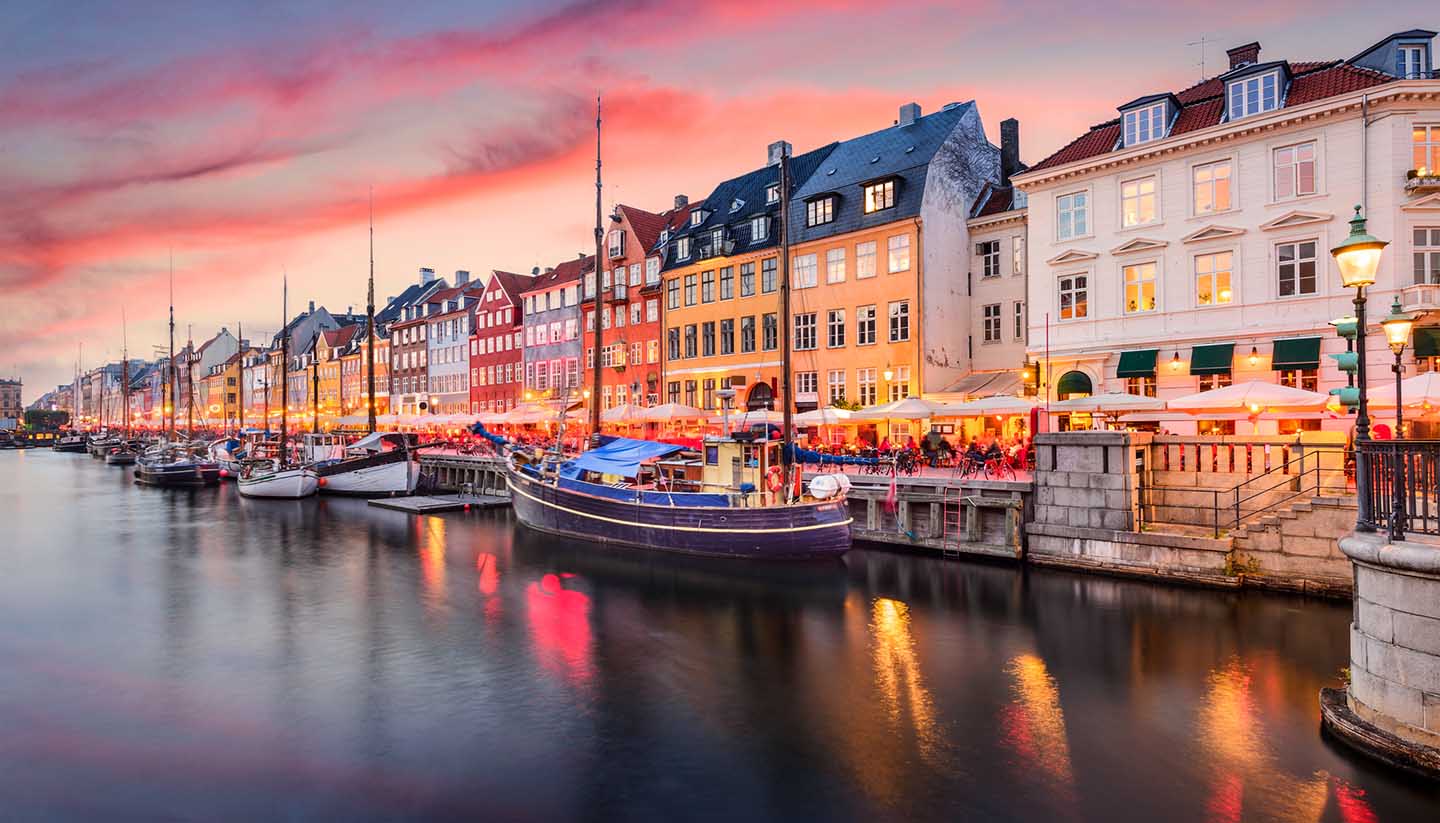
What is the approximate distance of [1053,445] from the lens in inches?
845

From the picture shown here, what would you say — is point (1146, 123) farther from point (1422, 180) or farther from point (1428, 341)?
point (1428, 341)

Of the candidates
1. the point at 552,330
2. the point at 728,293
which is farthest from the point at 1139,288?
the point at 552,330

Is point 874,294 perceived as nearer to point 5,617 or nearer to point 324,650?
point 324,650

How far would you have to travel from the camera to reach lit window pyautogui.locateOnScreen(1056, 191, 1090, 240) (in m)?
31.2

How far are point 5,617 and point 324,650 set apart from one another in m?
10.9

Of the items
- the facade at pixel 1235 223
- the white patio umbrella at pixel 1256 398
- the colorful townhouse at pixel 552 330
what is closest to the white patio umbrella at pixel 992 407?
the white patio umbrella at pixel 1256 398

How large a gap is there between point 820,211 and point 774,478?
906 inches

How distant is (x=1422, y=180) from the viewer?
76.7ft

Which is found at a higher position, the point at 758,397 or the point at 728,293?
the point at 728,293

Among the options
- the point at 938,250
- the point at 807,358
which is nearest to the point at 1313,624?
the point at 938,250

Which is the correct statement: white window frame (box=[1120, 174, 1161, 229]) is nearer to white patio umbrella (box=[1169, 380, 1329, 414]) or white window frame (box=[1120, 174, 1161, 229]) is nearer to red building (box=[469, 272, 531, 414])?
white patio umbrella (box=[1169, 380, 1329, 414])

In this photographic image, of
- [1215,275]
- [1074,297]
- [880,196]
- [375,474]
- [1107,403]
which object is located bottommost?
[375,474]

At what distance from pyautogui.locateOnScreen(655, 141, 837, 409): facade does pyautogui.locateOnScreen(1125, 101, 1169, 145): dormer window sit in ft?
60.0

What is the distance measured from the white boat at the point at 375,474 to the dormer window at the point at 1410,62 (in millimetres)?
46758
